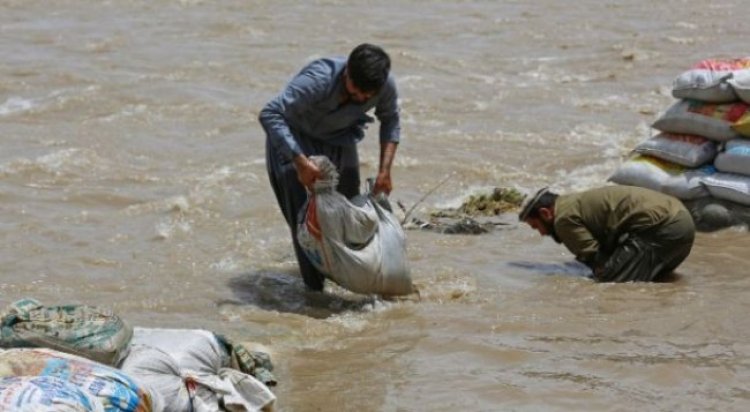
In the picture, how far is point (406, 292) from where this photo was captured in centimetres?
591

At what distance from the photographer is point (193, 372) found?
4293 mm

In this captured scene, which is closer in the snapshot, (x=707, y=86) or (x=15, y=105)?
(x=707, y=86)

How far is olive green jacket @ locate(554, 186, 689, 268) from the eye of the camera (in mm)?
6371

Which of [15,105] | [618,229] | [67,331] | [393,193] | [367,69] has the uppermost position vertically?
[367,69]

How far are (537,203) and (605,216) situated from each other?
355 millimetres

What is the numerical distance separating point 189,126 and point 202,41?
4.16 meters

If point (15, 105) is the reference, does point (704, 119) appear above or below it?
above

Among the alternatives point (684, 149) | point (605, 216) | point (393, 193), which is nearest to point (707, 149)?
point (684, 149)

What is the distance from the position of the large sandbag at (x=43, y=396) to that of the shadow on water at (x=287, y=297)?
2235 millimetres

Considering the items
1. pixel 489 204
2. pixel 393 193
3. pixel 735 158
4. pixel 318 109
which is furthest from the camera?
pixel 393 193

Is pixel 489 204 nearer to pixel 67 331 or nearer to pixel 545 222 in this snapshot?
pixel 545 222

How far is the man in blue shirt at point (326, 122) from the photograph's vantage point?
5477mm

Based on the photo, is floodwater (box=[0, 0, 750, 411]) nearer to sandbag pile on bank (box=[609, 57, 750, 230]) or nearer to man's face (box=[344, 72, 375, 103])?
sandbag pile on bank (box=[609, 57, 750, 230])

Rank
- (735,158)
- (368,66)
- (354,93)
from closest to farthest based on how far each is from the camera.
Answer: (368,66)
(354,93)
(735,158)
